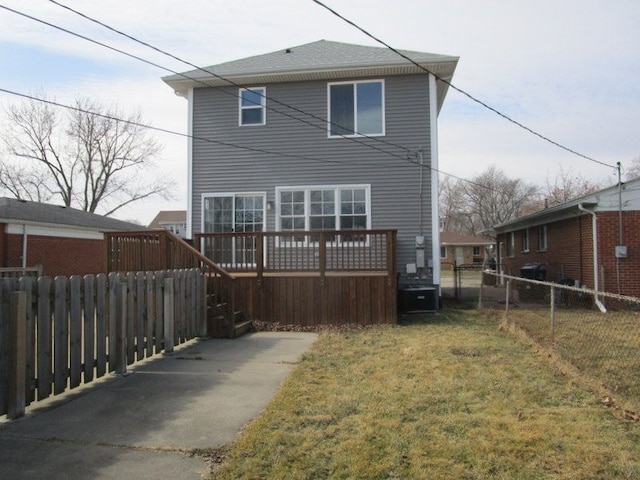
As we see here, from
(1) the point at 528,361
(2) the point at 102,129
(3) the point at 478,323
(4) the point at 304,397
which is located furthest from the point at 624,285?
(2) the point at 102,129

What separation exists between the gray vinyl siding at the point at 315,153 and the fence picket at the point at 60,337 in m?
8.06

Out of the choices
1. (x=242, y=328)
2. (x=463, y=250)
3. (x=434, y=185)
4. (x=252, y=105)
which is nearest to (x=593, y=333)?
(x=434, y=185)

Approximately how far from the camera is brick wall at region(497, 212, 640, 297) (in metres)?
12.4

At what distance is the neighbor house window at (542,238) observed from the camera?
1684 cm

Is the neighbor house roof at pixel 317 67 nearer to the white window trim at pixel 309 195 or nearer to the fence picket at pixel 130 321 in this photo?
the white window trim at pixel 309 195

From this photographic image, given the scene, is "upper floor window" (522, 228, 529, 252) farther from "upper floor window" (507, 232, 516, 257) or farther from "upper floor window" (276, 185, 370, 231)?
"upper floor window" (276, 185, 370, 231)

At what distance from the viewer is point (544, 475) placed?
3.18m

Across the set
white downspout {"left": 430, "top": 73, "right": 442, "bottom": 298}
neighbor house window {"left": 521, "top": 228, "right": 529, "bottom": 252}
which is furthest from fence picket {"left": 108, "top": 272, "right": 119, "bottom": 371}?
neighbor house window {"left": 521, "top": 228, "right": 529, "bottom": 252}

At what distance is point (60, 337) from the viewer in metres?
4.88

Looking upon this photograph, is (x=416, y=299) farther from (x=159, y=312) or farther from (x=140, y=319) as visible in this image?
(x=140, y=319)

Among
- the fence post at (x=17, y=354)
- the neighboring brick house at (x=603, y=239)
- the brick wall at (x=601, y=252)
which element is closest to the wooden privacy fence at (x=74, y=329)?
the fence post at (x=17, y=354)

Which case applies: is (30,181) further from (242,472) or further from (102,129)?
(242,472)

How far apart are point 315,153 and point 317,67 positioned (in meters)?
2.21

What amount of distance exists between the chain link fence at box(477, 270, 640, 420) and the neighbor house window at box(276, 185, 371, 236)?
13.6 ft
